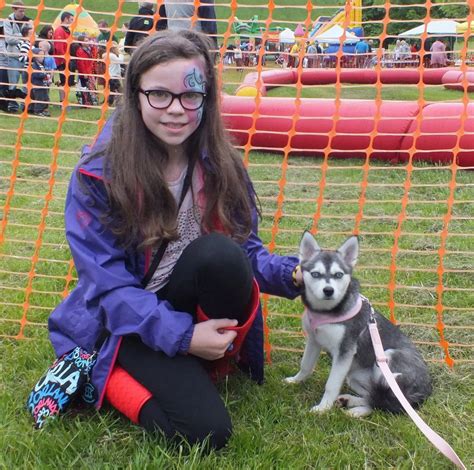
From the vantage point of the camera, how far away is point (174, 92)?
8.01 ft

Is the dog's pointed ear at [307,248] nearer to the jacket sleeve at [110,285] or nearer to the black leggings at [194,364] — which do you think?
the black leggings at [194,364]

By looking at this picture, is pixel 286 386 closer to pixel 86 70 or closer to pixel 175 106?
pixel 175 106

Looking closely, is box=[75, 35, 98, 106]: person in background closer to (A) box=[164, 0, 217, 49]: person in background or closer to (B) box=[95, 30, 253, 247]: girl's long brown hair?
(A) box=[164, 0, 217, 49]: person in background

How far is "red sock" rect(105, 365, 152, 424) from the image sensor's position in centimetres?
240

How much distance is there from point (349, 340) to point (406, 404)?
15.9 inches

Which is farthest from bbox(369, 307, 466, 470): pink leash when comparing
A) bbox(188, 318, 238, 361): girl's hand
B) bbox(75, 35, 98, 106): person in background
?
bbox(75, 35, 98, 106): person in background

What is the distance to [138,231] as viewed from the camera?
2484 mm

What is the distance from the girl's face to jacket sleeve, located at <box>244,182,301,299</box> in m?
0.51

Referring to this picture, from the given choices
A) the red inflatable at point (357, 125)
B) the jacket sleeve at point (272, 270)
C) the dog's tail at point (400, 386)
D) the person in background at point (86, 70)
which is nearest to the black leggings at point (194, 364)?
the jacket sleeve at point (272, 270)

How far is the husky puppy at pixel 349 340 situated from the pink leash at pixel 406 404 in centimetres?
9

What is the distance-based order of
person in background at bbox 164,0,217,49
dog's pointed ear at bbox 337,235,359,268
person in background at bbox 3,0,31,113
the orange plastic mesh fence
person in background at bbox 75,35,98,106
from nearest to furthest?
dog's pointed ear at bbox 337,235,359,268, the orange plastic mesh fence, person in background at bbox 164,0,217,49, person in background at bbox 3,0,31,113, person in background at bbox 75,35,98,106

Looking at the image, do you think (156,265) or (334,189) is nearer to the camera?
(156,265)

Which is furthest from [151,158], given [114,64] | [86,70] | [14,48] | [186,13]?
[86,70]

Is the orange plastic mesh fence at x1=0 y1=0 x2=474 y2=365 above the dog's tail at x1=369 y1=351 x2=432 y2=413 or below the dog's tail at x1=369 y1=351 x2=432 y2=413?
above
